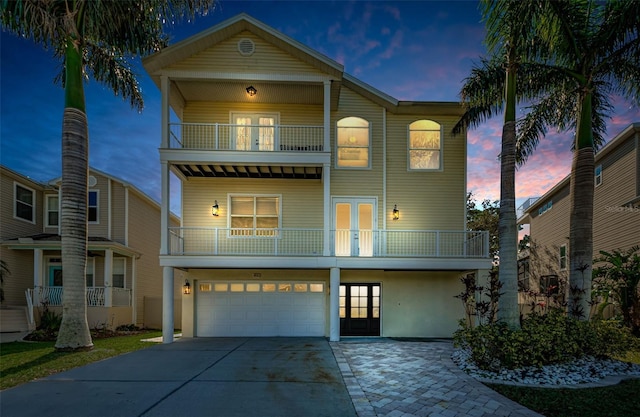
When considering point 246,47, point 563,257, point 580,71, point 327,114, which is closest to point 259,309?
point 327,114

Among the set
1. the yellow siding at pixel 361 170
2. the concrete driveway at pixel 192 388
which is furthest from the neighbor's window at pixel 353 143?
the concrete driveway at pixel 192 388

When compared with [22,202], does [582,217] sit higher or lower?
lower

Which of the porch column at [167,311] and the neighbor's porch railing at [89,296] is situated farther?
the neighbor's porch railing at [89,296]

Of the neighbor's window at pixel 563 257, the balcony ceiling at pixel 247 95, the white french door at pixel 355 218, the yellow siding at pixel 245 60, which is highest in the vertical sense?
the yellow siding at pixel 245 60

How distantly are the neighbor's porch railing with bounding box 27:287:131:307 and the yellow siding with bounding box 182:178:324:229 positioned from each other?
543 cm

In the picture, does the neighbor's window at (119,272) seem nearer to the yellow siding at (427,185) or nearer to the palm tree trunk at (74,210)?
the palm tree trunk at (74,210)

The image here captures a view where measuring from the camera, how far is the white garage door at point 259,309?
1223 cm

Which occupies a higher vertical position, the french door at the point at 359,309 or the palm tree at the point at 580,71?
the palm tree at the point at 580,71

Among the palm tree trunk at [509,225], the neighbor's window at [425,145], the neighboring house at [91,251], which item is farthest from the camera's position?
the neighboring house at [91,251]

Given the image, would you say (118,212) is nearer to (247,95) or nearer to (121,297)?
(121,297)

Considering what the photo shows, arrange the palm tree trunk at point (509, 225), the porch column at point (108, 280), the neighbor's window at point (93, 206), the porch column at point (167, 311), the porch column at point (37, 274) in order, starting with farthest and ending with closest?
1. the neighbor's window at point (93, 206)
2. the porch column at point (108, 280)
3. the porch column at point (37, 274)
4. the porch column at point (167, 311)
5. the palm tree trunk at point (509, 225)

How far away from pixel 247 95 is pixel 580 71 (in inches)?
385

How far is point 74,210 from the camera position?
923cm

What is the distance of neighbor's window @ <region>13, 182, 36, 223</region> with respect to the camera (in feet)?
48.1
